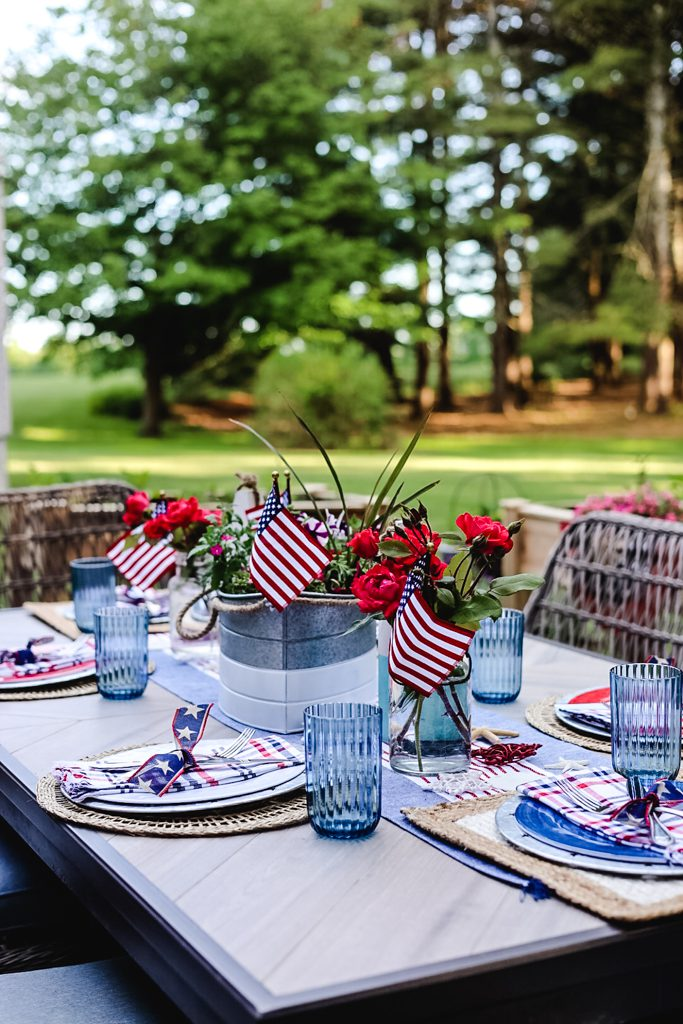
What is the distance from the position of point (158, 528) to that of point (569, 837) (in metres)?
1.06

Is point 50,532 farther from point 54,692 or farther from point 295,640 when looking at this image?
point 295,640

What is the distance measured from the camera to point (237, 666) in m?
1.72

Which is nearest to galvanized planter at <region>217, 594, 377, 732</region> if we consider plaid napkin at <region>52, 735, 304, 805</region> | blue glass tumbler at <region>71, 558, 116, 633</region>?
plaid napkin at <region>52, 735, 304, 805</region>

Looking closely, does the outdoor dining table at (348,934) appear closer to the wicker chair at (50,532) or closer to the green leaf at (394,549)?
the green leaf at (394,549)

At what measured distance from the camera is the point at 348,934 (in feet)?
3.39

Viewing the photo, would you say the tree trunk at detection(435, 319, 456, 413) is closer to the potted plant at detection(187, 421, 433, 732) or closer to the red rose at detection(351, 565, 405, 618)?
the potted plant at detection(187, 421, 433, 732)

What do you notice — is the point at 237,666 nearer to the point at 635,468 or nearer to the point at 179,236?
the point at 635,468

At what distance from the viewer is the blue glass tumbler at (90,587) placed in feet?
7.51

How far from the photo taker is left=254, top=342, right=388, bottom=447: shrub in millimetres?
14258

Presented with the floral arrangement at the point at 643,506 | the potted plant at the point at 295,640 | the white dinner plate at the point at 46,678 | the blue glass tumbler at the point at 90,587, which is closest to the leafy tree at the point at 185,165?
the floral arrangement at the point at 643,506

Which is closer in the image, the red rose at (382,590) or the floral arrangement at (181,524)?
the red rose at (382,590)

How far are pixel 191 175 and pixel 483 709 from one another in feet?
53.6

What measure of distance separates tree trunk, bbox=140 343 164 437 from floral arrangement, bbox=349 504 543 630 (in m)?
17.7

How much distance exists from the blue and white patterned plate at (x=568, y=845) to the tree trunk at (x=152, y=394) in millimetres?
17905
